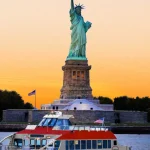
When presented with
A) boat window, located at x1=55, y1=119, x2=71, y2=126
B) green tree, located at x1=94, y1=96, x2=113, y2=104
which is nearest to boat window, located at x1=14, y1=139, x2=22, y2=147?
boat window, located at x1=55, y1=119, x2=71, y2=126

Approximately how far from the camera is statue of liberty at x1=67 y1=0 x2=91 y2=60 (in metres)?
124

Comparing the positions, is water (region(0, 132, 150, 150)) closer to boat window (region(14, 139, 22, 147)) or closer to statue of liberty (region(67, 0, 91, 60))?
boat window (region(14, 139, 22, 147))

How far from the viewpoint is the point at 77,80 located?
401 ft

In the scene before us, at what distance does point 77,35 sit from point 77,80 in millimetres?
7986

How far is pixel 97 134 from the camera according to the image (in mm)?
40375

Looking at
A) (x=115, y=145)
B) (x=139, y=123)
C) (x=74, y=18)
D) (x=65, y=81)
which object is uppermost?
(x=74, y=18)

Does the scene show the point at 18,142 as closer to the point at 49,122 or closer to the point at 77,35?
the point at 49,122

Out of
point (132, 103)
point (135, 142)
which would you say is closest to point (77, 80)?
point (132, 103)

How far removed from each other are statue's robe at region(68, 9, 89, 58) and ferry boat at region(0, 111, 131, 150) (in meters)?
82.5

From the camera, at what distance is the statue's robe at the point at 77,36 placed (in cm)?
12381

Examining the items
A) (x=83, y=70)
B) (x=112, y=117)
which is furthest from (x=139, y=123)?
(x=83, y=70)

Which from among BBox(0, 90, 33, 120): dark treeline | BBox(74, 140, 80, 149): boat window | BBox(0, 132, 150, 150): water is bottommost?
BBox(74, 140, 80, 149): boat window

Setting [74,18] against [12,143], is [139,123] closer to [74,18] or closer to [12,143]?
[74,18]

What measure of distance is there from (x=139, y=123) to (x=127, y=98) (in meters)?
38.3
